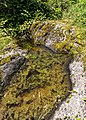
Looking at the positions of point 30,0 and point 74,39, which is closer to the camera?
point 74,39

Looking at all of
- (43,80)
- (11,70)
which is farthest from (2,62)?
(43,80)

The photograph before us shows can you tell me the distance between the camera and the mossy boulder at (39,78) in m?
4.22

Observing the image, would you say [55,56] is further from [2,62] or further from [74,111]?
[74,111]

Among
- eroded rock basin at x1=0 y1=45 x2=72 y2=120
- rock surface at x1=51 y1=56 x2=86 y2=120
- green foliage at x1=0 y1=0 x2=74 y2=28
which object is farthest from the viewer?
green foliage at x1=0 y1=0 x2=74 y2=28

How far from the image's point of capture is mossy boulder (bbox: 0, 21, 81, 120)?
422cm

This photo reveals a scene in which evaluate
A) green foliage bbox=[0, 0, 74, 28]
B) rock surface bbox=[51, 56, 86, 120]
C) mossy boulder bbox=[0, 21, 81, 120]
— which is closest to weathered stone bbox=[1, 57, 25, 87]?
mossy boulder bbox=[0, 21, 81, 120]

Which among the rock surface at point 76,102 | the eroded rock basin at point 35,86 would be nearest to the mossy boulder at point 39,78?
the eroded rock basin at point 35,86

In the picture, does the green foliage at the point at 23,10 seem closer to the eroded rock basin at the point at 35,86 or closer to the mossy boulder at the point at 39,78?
the mossy boulder at the point at 39,78

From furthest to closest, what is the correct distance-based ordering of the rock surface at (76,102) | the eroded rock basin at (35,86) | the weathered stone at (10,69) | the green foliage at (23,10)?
the green foliage at (23,10), the weathered stone at (10,69), the eroded rock basin at (35,86), the rock surface at (76,102)

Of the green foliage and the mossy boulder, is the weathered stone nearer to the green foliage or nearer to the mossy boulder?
the mossy boulder

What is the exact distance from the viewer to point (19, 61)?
15.8 ft

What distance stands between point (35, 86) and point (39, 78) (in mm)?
197

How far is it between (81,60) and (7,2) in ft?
13.6

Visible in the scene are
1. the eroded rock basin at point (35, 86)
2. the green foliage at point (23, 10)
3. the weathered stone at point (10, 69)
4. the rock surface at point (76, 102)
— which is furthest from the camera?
the green foliage at point (23, 10)
